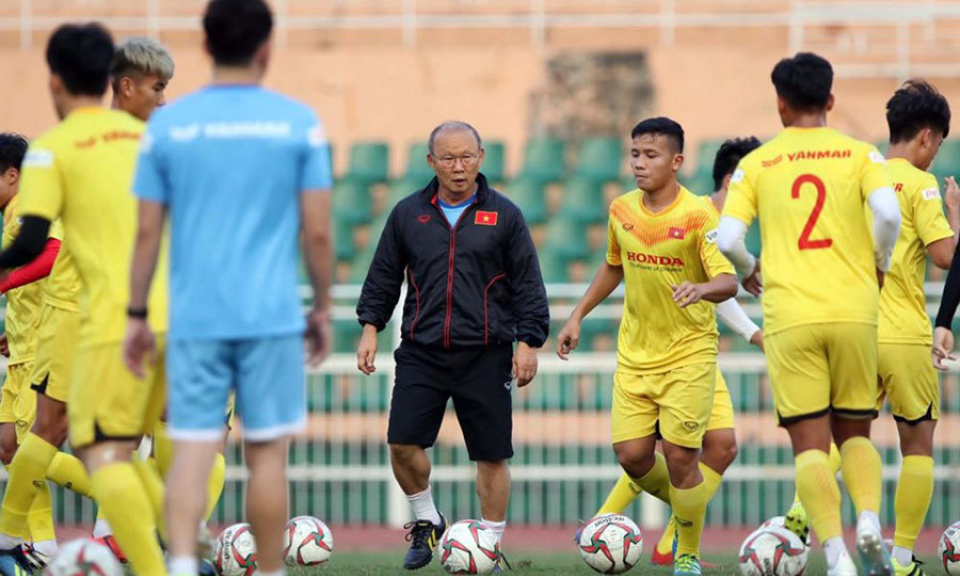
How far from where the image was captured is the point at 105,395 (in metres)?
6.04

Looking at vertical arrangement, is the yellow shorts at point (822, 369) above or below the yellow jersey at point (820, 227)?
below

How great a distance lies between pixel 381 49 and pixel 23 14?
413 cm

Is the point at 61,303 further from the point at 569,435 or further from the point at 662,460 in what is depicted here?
the point at 569,435

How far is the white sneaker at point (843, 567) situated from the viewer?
21.5 ft

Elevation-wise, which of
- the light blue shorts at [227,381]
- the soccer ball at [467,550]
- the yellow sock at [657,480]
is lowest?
the soccer ball at [467,550]

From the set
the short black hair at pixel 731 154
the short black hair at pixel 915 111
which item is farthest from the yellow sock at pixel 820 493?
the short black hair at pixel 731 154

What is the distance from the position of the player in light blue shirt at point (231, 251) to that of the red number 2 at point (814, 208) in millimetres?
2093

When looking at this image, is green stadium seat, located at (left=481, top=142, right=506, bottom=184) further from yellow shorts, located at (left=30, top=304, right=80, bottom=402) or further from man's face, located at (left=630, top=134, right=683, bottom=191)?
yellow shorts, located at (left=30, top=304, right=80, bottom=402)

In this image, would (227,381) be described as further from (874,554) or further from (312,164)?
(874,554)

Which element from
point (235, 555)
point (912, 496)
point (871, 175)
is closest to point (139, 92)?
point (235, 555)

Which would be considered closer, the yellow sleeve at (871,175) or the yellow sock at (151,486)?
the yellow sock at (151,486)

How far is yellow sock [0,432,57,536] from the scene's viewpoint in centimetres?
776

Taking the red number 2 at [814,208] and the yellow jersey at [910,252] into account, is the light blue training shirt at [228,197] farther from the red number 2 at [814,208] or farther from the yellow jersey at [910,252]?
the yellow jersey at [910,252]

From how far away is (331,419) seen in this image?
13.8 metres
